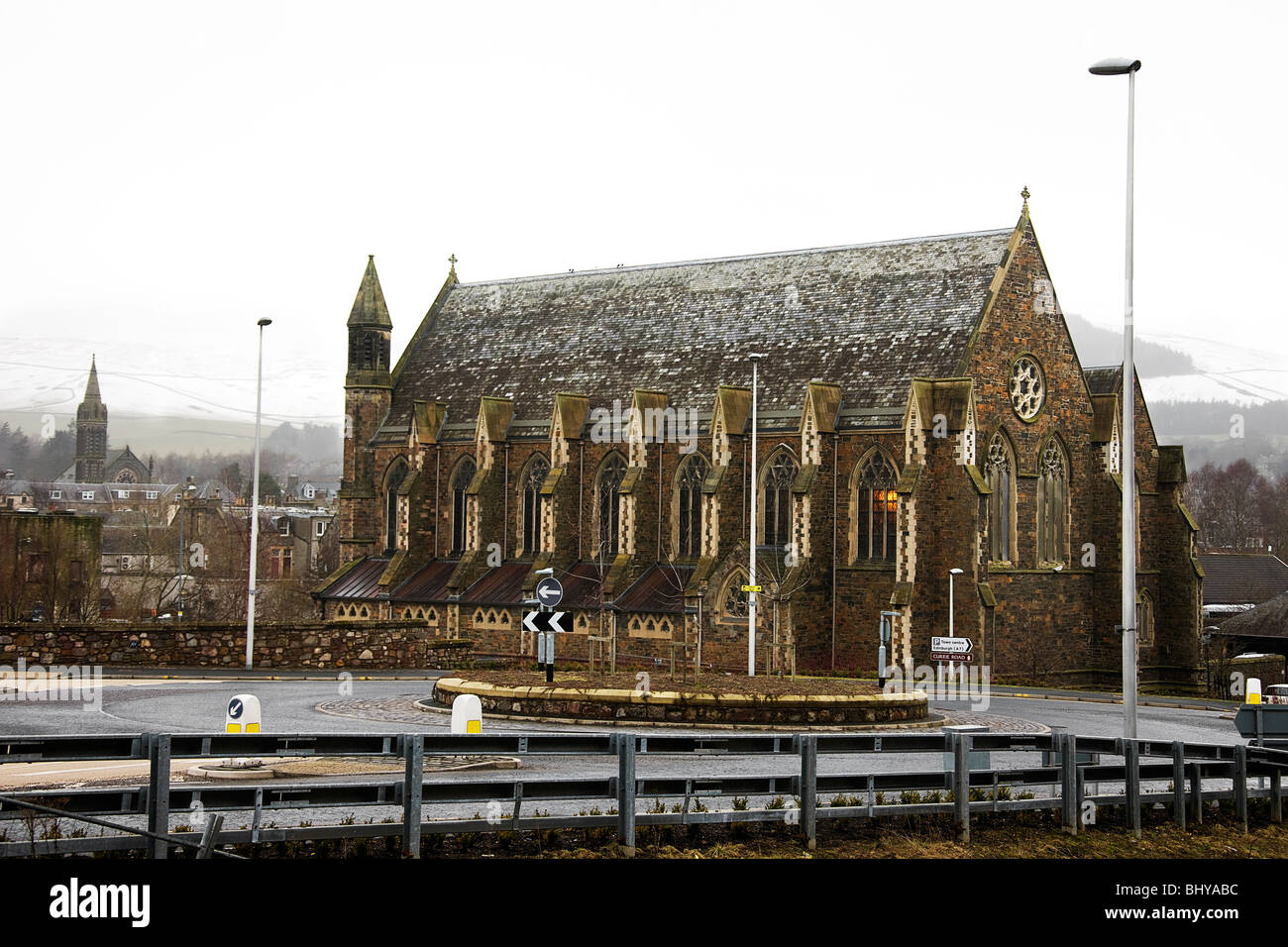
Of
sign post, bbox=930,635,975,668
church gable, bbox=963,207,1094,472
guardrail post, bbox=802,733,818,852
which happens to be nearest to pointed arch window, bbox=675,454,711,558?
church gable, bbox=963,207,1094,472

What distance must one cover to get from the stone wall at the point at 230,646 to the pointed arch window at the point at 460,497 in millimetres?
14035

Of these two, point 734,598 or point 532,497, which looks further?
point 532,497

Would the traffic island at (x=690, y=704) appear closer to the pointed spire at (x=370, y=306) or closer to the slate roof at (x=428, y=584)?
the slate roof at (x=428, y=584)

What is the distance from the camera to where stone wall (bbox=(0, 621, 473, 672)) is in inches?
1318

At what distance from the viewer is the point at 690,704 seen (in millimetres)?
24234

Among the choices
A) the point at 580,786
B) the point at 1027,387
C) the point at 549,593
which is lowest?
the point at 580,786

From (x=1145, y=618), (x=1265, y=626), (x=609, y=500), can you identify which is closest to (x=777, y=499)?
(x=609, y=500)

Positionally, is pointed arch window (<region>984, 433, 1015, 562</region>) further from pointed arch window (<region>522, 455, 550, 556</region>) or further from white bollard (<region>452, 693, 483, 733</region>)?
white bollard (<region>452, 693, 483, 733</region>)

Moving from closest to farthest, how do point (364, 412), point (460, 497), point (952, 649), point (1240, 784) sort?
point (1240, 784)
point (952, 649)
point (460, 497)
point (364, 412)

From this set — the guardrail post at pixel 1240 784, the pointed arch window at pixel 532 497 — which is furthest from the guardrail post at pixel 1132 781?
the pointed arch window at pixel 532 497

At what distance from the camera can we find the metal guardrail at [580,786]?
11.1 m

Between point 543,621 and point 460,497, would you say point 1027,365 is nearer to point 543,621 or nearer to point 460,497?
point 460,497

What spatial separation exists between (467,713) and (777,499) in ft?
104
